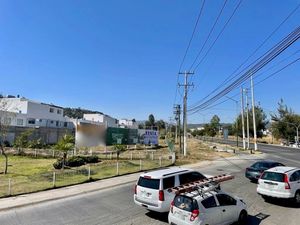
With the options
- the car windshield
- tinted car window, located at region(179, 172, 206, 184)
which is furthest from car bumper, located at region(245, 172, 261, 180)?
tinted car window, located at region(179, 172, 206, 184)

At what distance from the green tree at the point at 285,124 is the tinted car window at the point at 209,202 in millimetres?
78611

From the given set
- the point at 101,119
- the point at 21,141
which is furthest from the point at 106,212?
the point at 101,119

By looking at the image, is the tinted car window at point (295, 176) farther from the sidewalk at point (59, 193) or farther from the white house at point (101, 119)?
the white house at point (101, 119)

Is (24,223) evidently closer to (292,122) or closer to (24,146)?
(24,146)

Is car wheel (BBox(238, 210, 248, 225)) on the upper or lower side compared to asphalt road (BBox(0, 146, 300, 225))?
upper

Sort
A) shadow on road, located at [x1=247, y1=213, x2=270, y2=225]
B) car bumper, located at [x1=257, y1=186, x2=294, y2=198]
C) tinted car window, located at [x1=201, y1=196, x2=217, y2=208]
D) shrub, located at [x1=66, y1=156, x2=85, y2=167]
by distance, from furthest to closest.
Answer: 1. shrub, located at [x1=66, y1=156, x2=85, y2=167]
2. car bumper, located at [x1=257, y1=186, x2=294, y2=198]
3. shadow on road, located at [x1=247, y1=213, x2=270, y2=225]
4. tinted car window, located at [x1=201, y1=196, x2=217, y2=208]

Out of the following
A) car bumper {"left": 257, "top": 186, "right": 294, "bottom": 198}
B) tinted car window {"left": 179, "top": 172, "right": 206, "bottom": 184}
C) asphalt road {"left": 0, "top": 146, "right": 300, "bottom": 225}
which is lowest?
asphalt road {"left": 0, "top": 146, "right": 300, "bottom": 225}

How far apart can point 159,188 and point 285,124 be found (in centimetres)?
8164

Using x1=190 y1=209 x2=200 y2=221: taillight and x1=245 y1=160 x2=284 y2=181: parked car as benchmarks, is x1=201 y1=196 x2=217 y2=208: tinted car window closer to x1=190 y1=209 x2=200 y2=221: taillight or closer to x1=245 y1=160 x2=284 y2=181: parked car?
x1=190 y1=209 x2=200 y2=221: taillight

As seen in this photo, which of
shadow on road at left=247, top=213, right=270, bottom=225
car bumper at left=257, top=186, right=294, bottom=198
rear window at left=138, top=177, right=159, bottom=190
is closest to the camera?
shadow on road at left=247, top=213, right=270, bottom=225

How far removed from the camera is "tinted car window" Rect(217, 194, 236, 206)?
11086mm

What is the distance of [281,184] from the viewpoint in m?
15.0

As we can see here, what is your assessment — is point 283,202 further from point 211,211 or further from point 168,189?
point 211,211

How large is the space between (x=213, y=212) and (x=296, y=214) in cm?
518
